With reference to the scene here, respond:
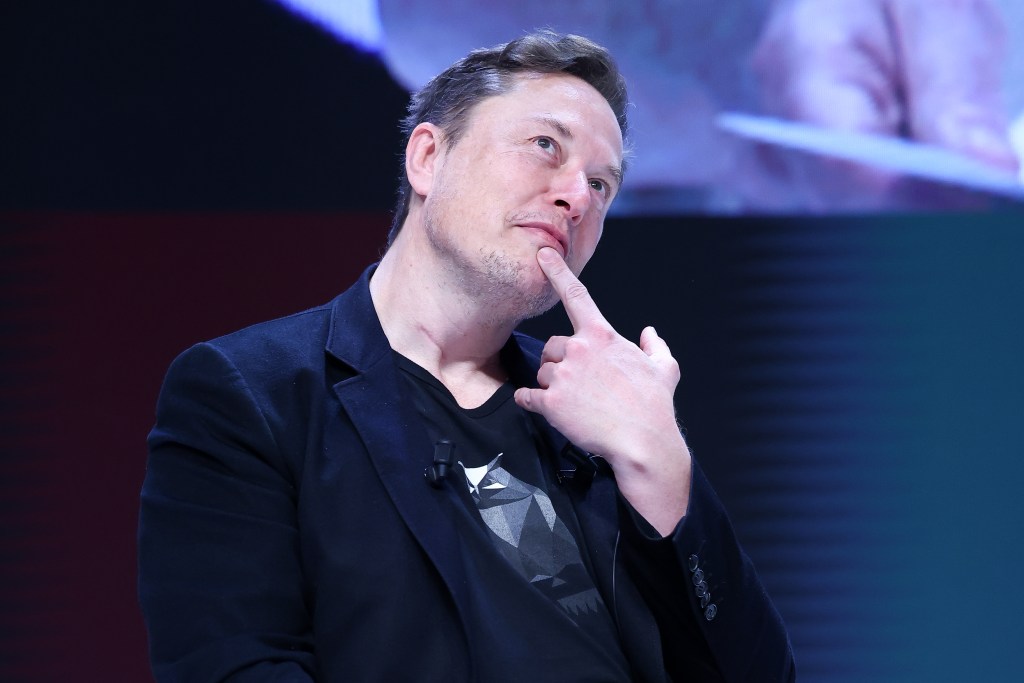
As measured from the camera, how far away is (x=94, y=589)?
98.3 inches

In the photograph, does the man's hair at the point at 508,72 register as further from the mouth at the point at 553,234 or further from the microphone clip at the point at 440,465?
the microphone clip at the point at 440,465

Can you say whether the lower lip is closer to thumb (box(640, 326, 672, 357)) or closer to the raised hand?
the raised hand

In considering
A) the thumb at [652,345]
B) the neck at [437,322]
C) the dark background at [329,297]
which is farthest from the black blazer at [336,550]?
the dark background at [329,297]

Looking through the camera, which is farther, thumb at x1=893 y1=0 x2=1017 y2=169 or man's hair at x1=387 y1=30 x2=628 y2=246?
thumb at x1=893 y1=0 x2=1017 y2=169

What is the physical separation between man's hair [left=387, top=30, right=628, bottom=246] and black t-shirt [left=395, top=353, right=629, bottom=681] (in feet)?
1.59

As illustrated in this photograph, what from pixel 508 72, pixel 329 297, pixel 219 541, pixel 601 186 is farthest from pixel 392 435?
pixel 329 297

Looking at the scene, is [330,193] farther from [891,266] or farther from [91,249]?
[891,266]

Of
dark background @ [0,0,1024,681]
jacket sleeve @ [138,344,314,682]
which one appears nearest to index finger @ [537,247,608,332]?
jacket sleeve @ [138,344,314,682]

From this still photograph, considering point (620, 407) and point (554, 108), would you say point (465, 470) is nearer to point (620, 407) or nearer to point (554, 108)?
point (620, 407)

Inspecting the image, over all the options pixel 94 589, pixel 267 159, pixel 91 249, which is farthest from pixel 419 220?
pixel 94 589

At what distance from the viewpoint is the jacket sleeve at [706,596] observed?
156 cm

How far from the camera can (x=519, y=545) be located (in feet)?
5.33

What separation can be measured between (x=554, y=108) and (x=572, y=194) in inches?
7.1

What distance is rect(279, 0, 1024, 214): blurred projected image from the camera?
2.78m
